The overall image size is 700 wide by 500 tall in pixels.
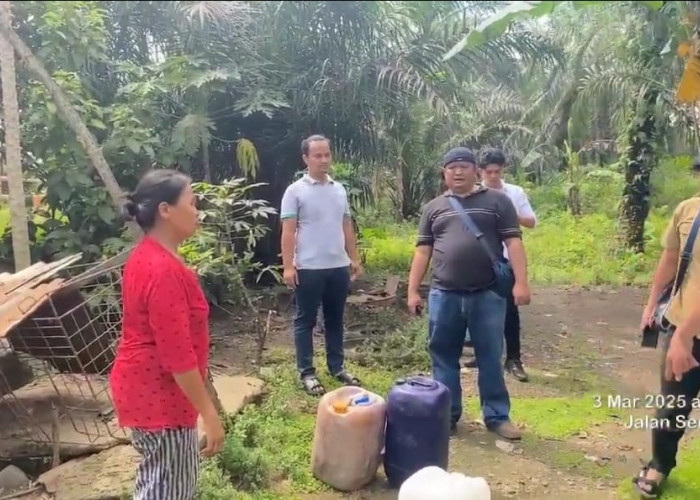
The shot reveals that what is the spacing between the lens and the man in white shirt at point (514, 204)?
4.84 m

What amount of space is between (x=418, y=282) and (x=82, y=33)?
257cm

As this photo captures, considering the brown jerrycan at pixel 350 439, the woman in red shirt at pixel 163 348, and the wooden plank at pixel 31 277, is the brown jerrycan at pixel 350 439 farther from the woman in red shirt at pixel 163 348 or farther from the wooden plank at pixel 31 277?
the wooden plank at pixel 31 277

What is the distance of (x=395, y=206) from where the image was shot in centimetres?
1333

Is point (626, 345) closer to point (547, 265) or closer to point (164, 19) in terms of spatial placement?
point (547, 265)

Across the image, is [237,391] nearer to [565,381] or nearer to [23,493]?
[23,493]

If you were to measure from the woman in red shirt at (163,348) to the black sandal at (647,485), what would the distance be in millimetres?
2046

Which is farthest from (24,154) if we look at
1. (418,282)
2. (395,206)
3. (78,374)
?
(395,206)

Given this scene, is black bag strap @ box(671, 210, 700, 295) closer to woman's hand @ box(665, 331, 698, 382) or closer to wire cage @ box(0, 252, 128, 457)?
woman's hand @ box(665, 331, 698, 382)

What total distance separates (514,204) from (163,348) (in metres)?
3.07

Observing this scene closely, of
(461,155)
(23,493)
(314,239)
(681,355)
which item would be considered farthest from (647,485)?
(23,493)

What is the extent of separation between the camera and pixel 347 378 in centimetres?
495

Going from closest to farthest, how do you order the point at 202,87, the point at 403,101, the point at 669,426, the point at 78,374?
the point at 669,426, the point at 78,374, the point at 202,87, the point at 403,101

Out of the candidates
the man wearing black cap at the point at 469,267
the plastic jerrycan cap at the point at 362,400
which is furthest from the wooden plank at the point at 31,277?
the man wearing black cap at the point at 469,267

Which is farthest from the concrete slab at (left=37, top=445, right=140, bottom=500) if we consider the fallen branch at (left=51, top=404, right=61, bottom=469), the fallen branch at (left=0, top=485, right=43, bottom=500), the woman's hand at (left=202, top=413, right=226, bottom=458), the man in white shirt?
the man in white shirt
